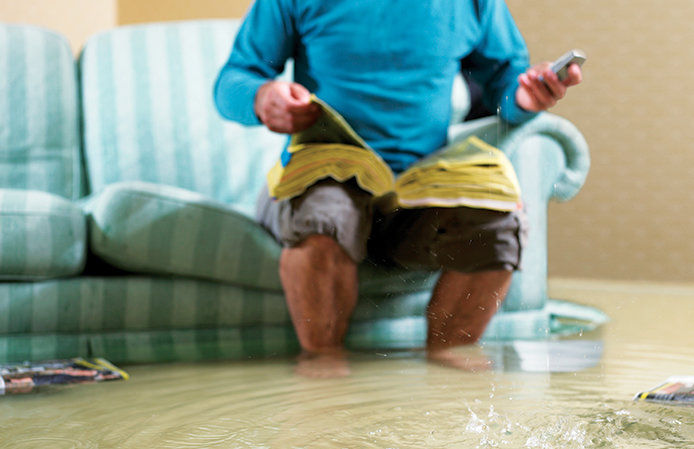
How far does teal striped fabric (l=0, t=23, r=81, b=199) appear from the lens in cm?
155

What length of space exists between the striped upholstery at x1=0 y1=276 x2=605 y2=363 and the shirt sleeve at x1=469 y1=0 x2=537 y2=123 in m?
0.34

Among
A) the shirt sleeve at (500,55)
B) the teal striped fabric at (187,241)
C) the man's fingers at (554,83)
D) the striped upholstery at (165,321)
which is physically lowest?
the striped upholstery at (165,321)

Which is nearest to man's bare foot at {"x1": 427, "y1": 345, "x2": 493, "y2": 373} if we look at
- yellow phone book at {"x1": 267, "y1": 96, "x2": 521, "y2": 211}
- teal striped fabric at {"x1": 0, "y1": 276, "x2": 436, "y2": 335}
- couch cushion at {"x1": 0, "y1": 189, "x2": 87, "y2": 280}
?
teal striped fabric at {"x1": 0, "y1": 276, "x2": 436, "y2": 335}

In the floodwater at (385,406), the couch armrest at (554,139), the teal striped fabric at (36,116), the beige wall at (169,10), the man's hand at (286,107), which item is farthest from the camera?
the beige wall at (169,10)

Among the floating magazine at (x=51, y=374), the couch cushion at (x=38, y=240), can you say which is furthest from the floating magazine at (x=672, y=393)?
the couch cushion at (x=38, y=240)

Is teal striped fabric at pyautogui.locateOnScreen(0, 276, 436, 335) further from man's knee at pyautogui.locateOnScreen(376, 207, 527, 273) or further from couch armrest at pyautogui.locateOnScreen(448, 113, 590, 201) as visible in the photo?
couch armrest at pyautogui.locateOnScreen(448, 113, 590, 201)

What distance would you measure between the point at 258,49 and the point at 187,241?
1.00ft

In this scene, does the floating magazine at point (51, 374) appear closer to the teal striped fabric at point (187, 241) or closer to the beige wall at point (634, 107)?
the teal striped fabric at point (187, 241)

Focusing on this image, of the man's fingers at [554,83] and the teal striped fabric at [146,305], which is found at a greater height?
the man's fingers at [554,83]

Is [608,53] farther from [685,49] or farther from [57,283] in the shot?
[57,283]

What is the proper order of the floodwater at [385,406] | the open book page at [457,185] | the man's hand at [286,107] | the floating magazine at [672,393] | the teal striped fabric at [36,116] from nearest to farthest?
the floodwater at [385,406] < the floating magazine at [672,393] < the man's hand at [286,107] < the open book page at [457,185] < the teal striped fabric at [36,116]

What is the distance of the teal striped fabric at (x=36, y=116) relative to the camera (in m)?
1.55

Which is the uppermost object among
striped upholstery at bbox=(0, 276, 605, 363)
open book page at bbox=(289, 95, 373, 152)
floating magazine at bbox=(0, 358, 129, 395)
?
open book page at bbox=(289, 95, 373, 152)

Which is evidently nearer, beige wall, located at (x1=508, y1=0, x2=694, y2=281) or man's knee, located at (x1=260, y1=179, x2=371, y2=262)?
man's knee, located at (x1=260, y1=179, x2=371, y2=262)
